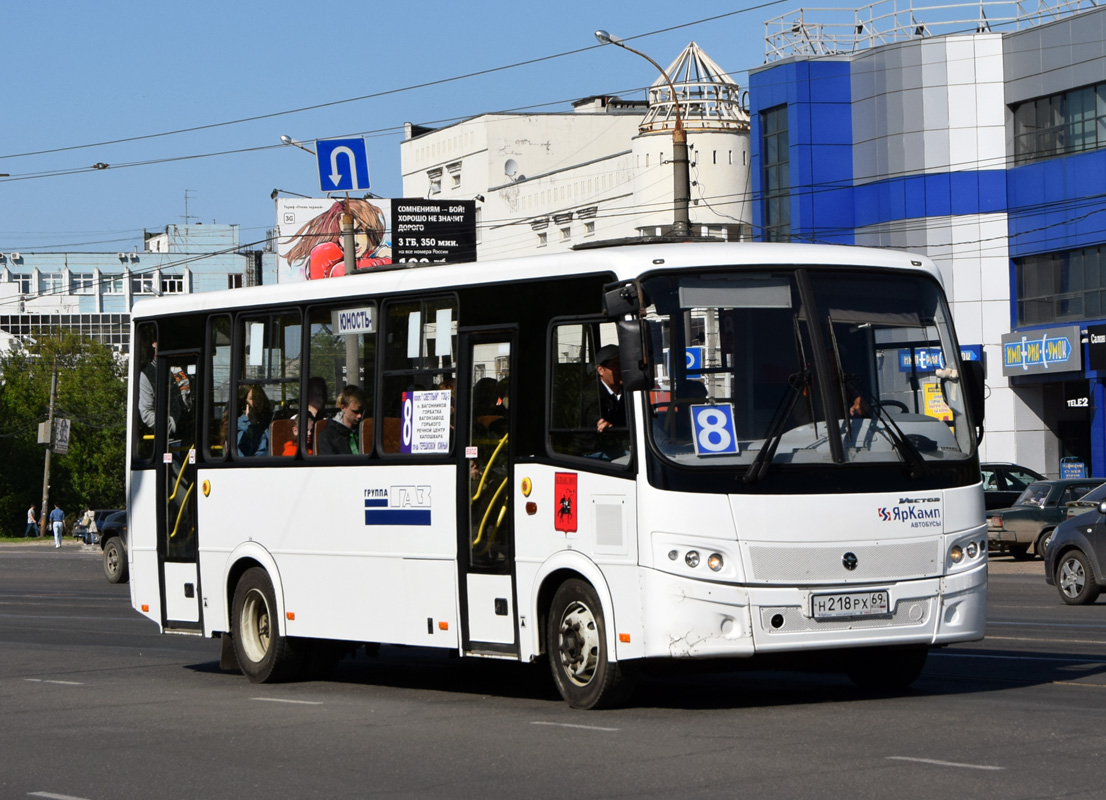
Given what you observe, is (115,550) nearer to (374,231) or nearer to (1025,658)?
(374,231)

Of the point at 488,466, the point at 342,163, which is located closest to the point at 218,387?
the point at 488,466

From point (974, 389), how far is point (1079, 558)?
9916mm

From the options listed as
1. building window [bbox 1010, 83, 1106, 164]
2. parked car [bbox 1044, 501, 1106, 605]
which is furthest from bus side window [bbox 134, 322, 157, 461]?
building window [bbox 1010, 83, 1106, 164]

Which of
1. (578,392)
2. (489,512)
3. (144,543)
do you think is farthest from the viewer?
(144,543)

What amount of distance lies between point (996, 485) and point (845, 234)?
15947 mm

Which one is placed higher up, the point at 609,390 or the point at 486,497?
the point at 609,390

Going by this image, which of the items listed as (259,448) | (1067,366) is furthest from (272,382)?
(1067,366)

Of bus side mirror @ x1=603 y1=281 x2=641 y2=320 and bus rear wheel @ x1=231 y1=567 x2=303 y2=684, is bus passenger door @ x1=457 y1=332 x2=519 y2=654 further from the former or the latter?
bus rear wheel @ x1=231 y1=567 x2=303 y2=684

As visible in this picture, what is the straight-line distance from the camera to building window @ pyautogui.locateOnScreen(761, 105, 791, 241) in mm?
52406

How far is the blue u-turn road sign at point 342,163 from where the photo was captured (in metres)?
37.1

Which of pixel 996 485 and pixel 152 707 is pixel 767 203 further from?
pixel 152 707

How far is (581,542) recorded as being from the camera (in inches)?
446

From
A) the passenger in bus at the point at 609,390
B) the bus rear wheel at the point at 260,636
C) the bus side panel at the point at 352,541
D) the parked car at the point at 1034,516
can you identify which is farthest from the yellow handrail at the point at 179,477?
the parked car at the point at 1034,516

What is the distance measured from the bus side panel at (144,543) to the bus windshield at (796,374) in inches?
239
